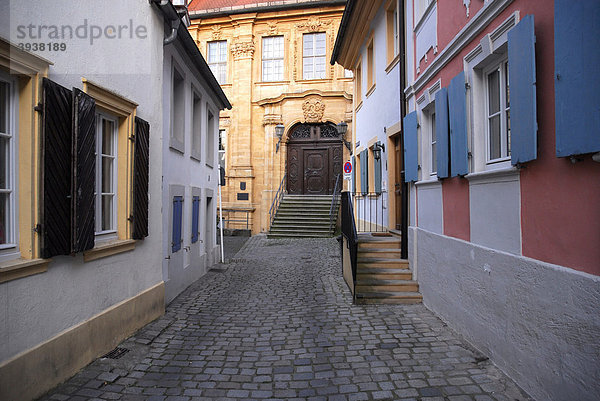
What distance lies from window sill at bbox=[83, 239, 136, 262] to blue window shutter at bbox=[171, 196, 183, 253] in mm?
2101

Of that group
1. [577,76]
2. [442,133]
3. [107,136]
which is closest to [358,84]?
[442,133]

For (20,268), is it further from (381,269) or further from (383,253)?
(383,253)

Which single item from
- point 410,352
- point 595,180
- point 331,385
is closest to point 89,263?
point 331,385

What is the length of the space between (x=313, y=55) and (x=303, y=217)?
25.6 ft

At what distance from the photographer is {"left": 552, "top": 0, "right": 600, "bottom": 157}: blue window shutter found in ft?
8.28

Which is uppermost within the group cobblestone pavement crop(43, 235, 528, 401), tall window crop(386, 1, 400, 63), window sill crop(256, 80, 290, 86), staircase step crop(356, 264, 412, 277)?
window sill crop(256, 80, 290, 86)

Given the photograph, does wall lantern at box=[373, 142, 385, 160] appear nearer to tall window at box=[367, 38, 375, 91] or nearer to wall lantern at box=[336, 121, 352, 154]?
tall window at box=[367, 38, 375, 91]

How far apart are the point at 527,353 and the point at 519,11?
2920mm

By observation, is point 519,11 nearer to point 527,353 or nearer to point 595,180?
point 595,180

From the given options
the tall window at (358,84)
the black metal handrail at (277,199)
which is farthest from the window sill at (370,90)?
the black metal handrail at (277,199)

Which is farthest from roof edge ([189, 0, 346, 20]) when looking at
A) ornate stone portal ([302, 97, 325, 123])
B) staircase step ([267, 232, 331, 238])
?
staircase step ([267, 232, 331, 238])

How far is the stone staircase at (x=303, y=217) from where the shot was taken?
1602cm

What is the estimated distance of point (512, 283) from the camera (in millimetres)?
3723

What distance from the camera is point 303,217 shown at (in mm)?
17062
